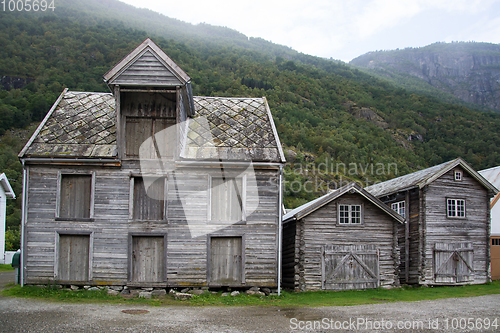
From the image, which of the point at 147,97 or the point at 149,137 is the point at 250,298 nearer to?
the point at 149,137

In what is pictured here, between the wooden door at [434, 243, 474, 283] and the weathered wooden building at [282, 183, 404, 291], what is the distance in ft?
12.0

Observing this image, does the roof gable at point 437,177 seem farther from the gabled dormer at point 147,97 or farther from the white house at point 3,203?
the white house at point 3,203

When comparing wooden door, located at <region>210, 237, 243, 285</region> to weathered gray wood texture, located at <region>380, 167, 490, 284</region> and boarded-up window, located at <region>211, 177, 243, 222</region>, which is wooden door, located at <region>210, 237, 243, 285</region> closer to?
boarded-up window, located at <region>211, 177, 243, 222</region>

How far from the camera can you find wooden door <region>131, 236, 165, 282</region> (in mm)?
18266

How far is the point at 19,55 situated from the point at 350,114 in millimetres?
103761

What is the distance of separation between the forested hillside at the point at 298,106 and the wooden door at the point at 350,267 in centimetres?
5303

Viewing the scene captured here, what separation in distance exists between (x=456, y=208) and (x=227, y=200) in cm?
1646

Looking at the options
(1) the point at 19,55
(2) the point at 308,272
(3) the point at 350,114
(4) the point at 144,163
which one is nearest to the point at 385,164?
(3) the point at 350,114

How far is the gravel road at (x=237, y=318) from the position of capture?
40.5 ft

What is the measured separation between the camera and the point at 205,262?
1856 centimetres

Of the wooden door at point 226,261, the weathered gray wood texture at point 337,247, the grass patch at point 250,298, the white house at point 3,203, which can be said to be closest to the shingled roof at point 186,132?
the wooden door at point 226,261

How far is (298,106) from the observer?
126 meters

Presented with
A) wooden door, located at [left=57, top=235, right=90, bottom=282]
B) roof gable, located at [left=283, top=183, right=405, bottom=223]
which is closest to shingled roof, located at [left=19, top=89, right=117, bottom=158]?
wooden door, located at [left=57, top=235, right=90, bottom=282]

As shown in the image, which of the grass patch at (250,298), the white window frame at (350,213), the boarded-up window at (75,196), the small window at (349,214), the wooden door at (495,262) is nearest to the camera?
the grass patch at (250,298)
